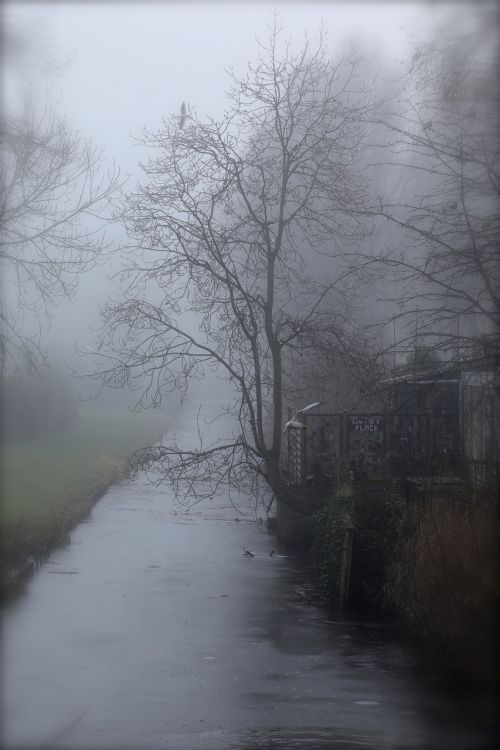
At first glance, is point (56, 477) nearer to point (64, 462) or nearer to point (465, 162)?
point (64, 462)

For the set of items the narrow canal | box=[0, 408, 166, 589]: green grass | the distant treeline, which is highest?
the distant treeline

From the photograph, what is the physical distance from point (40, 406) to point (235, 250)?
15.3m

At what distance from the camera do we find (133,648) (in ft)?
31.2

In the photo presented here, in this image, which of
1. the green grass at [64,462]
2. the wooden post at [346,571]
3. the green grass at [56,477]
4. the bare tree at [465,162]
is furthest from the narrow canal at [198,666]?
the bare tree at [465,162]

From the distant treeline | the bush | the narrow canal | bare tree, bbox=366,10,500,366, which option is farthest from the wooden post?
the distant treeline

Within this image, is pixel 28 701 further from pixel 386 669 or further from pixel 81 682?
pixel 386 669

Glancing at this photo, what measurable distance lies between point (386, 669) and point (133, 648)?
2.51 metres

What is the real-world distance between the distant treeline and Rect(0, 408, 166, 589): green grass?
420 millimetres

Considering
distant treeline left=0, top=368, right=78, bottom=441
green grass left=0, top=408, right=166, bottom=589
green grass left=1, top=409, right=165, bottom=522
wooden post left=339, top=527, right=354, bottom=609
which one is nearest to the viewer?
wooden post left=339, top=527, right=354, bottom=609

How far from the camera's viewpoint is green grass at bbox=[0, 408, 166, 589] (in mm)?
13891

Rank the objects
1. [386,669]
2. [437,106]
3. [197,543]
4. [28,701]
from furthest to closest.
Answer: [197,543]
[437,106]
[386,669]
[28,701]

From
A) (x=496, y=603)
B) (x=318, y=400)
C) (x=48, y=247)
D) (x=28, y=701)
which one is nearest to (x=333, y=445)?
(x=318, y=400)

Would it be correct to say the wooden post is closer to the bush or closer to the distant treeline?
the bush

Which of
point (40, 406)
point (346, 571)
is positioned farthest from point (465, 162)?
point (40, 406)
